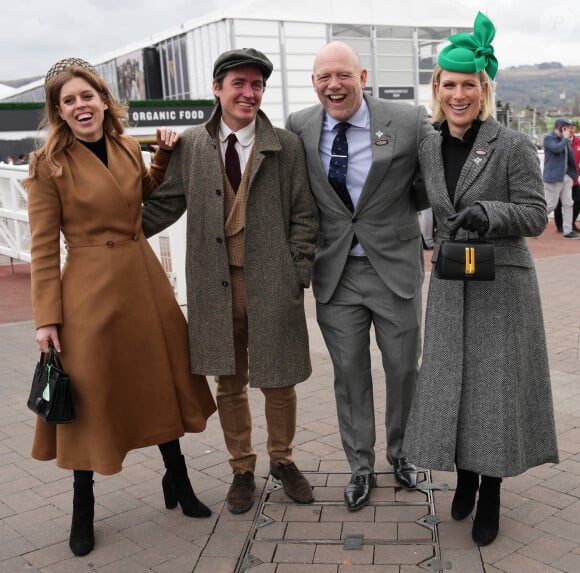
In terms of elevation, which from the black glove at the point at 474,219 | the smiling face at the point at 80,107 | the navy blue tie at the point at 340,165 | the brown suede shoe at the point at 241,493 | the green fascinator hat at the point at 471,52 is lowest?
the brown suede shoe at the point at 241,493

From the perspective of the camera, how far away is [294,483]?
3.64 meters

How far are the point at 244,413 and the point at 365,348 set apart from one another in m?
0.67

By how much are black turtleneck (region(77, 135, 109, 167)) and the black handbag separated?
0.89 meters

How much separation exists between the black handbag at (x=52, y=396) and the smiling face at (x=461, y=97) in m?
1.92

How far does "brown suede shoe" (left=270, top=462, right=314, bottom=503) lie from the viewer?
142 inches

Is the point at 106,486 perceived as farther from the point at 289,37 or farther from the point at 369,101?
the point at 289,37

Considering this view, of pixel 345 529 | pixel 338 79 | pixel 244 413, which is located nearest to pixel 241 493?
pixel 244 413

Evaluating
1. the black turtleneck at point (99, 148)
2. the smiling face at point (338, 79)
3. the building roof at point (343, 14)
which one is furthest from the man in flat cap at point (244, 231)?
the building roof at point (343, 14)

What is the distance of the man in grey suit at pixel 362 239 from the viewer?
3.42 m

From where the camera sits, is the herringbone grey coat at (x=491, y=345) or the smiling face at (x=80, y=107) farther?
the smiling face at (x=80, y=107)

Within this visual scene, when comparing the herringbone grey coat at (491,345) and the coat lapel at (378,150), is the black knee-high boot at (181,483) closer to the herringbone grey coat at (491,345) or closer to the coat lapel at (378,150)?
the herringbone grey coat at (491,345)

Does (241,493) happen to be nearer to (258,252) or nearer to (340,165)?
(258,252)

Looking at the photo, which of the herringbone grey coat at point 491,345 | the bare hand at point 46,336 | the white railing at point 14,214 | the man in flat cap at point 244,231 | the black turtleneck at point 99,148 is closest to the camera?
the herringbone grey coat at point 491,345

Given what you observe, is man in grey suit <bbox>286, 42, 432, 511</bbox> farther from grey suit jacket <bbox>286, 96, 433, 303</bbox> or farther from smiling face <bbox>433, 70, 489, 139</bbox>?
smiling face <bbox>433, 70, 489, 139</bbox>
